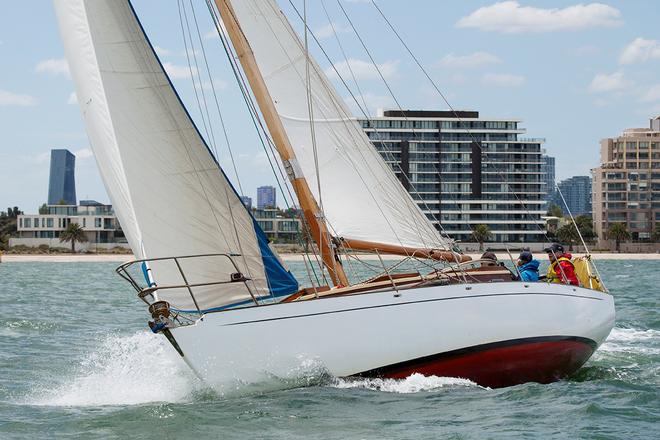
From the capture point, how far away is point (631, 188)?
14662 cm

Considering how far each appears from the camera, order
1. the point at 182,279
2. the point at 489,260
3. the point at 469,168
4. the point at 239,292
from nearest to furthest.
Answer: the point at 182,279, the point at 239,292, the point at 489,260, the point at 469,168

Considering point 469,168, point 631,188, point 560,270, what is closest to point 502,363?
point 560,270

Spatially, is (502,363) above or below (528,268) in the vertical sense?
below

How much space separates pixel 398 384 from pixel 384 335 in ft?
2.49

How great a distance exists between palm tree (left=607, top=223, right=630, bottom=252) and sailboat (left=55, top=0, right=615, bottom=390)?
125 meters

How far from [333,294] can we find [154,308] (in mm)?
2273

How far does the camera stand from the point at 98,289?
44594 mm

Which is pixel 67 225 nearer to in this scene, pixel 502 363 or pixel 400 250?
pixel 400 250

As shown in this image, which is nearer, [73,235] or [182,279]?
[182,279]

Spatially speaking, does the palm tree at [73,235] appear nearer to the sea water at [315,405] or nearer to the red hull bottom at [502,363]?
the sea water at [315,405]

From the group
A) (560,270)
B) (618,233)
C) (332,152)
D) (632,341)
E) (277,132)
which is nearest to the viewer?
(560,270)

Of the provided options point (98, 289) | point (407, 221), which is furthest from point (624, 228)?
point (407, 221)

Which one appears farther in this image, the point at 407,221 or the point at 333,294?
the point at 407,221

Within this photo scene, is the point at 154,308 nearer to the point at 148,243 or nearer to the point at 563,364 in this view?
the point at 148,243
